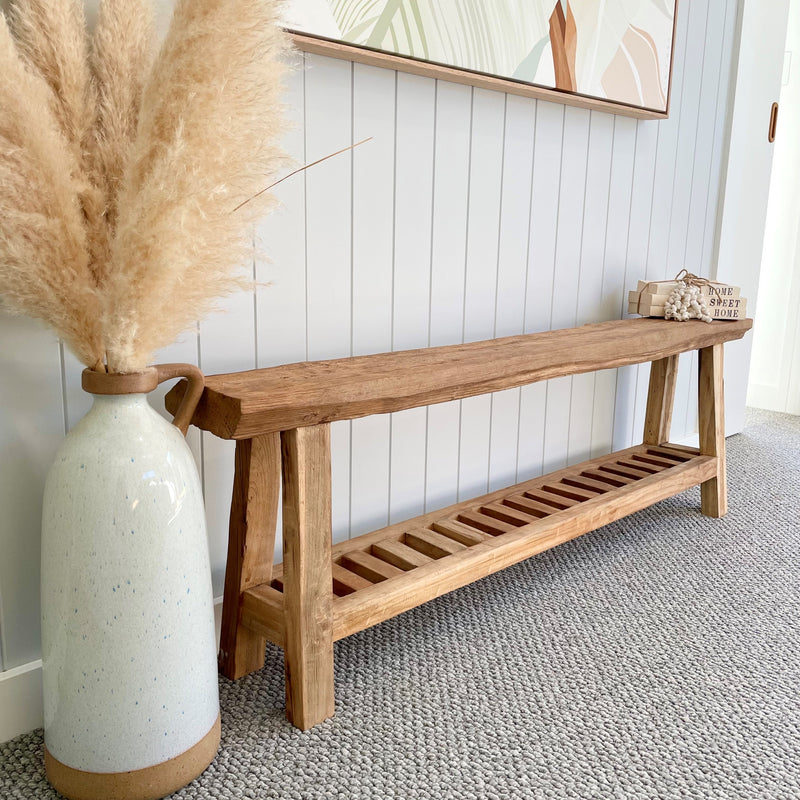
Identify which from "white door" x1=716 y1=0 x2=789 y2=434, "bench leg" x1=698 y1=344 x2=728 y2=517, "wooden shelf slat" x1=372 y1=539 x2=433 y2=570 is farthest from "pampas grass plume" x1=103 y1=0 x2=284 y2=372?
"white door" x1=716 y1=0 x2=789 y2=434

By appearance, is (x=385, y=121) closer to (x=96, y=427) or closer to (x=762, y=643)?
(x=96, y=427)

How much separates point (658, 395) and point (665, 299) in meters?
0.30

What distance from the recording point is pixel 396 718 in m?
1.24

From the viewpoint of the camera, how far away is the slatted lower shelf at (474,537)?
130 centimetres

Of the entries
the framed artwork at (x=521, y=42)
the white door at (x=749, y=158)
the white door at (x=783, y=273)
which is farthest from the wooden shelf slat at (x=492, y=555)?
the white door at (x=783, y=273)

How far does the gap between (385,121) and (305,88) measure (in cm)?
20

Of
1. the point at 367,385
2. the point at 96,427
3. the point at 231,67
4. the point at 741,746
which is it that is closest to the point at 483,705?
the point at 741,746

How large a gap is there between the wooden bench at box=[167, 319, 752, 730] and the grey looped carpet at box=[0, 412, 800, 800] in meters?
0.11

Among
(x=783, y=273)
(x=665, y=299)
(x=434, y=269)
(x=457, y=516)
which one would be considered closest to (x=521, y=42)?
(x=434, y=269)

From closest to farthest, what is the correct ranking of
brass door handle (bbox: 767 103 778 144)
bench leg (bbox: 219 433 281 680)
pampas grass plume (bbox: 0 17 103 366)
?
pampas grass plume (bbox: 0 17 103 366)
bench leg (bbox: 219 433 281 680)
brass door handle (bbox: 767 103 778 144)

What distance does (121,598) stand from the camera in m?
0.98

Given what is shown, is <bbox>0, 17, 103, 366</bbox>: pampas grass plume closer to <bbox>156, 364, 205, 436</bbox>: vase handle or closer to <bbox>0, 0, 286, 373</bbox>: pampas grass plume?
<bbox>0, 0, 286, 373</bbox>: pampas grass plume

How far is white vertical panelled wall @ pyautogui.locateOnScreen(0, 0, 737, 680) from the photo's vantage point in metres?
1.21

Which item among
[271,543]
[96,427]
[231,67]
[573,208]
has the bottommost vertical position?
[271,543]
